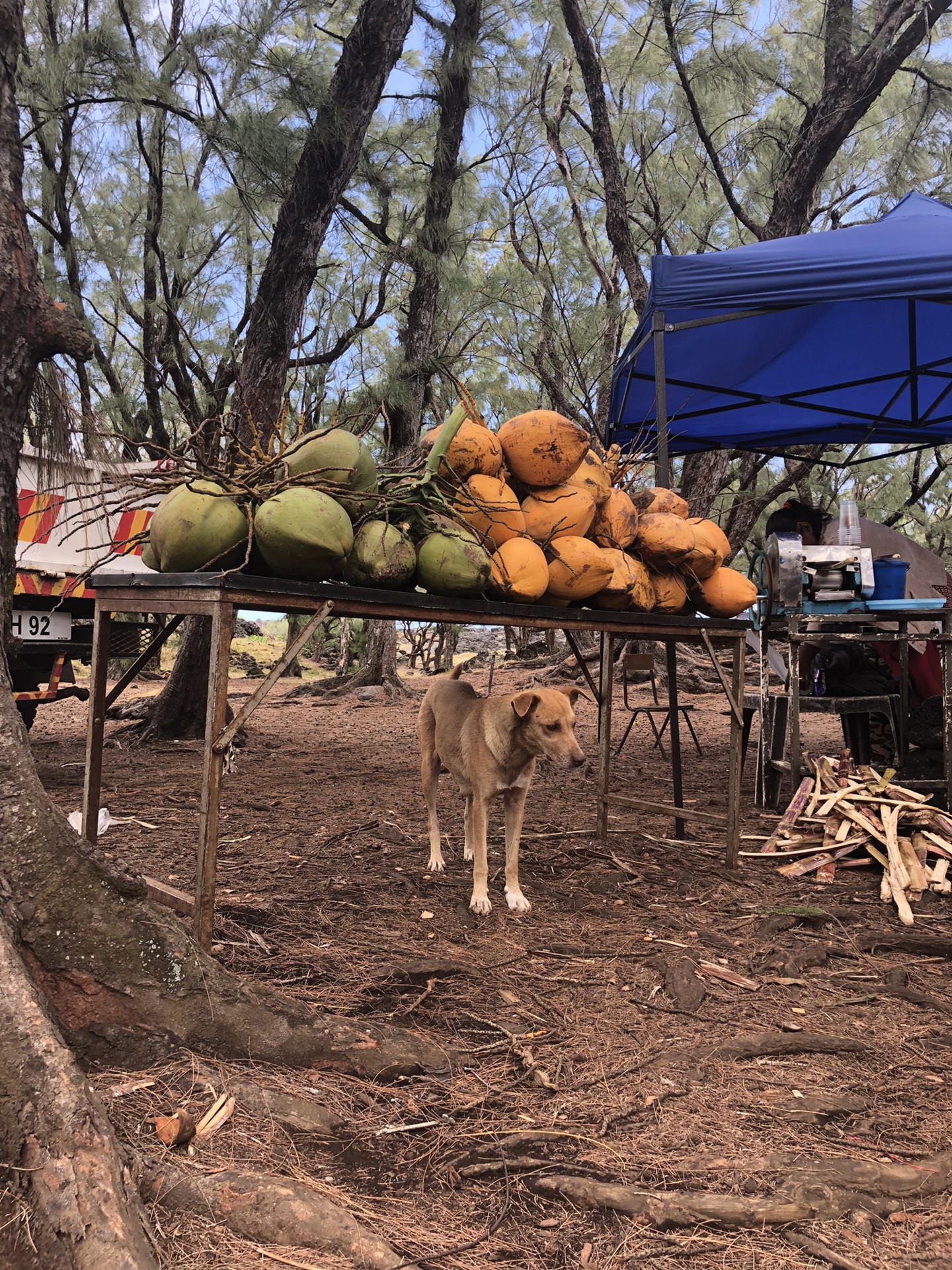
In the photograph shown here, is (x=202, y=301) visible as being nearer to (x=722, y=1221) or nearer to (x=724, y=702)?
(x=724, y=702)

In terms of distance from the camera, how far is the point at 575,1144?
7.17ft

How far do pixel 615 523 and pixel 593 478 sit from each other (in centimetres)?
26

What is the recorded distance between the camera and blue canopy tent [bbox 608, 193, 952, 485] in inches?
232

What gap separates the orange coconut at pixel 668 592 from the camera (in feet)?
15.5

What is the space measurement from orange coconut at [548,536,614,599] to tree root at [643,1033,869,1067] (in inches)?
80.6

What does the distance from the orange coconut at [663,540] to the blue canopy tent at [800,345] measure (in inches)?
43.4

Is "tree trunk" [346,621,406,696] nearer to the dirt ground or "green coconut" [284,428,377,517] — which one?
the dirt ground

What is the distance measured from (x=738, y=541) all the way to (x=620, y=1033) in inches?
596

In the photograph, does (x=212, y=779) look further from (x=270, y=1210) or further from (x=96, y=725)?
(x=270, y=1210)

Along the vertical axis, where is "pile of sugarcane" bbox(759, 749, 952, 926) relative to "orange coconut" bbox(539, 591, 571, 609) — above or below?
below

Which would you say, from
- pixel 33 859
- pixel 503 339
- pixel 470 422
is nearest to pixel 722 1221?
pixel 33 859

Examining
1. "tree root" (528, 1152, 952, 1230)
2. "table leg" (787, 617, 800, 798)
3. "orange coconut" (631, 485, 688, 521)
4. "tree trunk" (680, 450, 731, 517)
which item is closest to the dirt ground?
"tree root" (528, 1152, 952, 1230)

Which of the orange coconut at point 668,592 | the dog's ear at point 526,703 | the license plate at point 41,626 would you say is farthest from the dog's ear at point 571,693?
the license plate at point 41,626

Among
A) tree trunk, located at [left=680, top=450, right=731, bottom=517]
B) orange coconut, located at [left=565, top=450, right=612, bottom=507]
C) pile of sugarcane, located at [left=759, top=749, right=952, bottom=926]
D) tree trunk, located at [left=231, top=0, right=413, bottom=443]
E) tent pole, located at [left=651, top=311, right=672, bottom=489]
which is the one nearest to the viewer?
orange coconut, located at [left=565, top=450, right=612, bottom=507]
